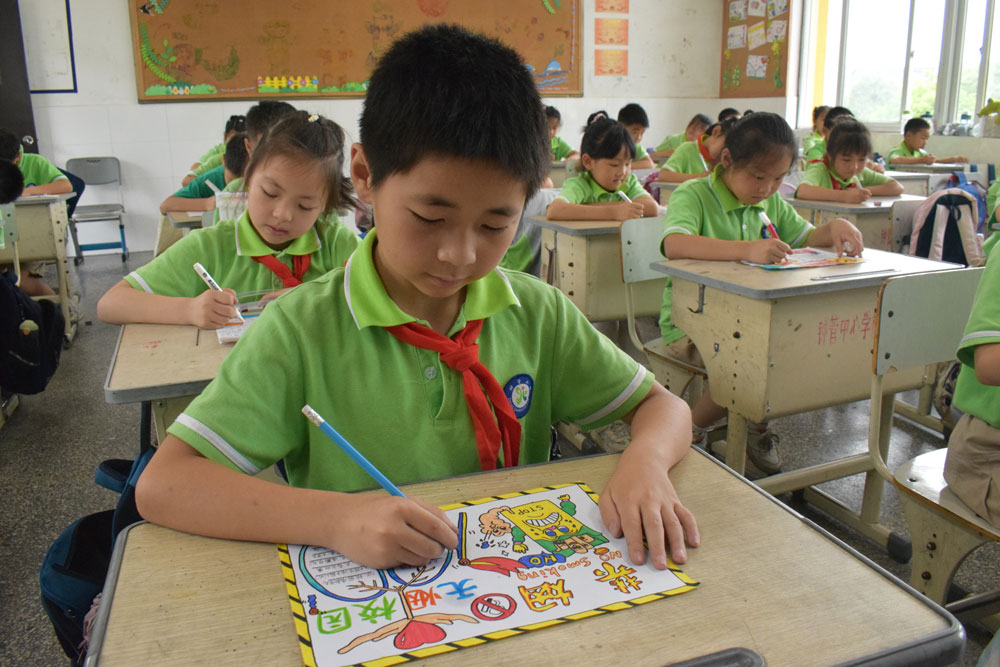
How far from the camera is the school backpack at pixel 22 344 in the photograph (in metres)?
2.41

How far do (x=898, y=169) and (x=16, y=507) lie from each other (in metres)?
5.94

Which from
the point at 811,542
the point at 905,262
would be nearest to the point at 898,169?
the point at 905,262

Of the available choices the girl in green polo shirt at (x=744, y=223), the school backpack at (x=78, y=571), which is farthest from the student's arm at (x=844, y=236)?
the school backpack at (x=78, y=571)

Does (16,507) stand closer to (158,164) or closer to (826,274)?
(826,274)

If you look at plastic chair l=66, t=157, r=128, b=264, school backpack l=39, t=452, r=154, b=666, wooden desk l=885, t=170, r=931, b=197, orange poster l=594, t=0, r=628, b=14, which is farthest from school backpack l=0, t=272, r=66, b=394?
orange poster l=594, t=0, r=628, b=14

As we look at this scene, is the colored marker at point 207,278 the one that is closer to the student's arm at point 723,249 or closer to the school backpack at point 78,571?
the school backpack at point 78,571

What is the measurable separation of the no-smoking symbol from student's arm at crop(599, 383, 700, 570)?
129 millimetres

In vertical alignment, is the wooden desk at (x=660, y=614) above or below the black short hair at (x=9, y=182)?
below

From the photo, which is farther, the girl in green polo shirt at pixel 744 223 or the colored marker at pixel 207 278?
the girl in green polo shirt at pixel 744 223

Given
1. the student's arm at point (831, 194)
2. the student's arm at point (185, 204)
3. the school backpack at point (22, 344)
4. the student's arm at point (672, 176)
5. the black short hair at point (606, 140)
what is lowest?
the school backpack at point (22, 344)

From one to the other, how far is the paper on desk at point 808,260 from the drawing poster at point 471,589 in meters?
1.44

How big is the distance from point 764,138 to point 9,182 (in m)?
3.26

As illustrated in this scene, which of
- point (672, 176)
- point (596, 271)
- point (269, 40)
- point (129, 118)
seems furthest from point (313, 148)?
point (129, 118)

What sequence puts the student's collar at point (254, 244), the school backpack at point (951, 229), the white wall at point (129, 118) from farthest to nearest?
the white wall at point (129, 118) < the school backpack at point (951, 229) < the student's collar at point (254, 244)
